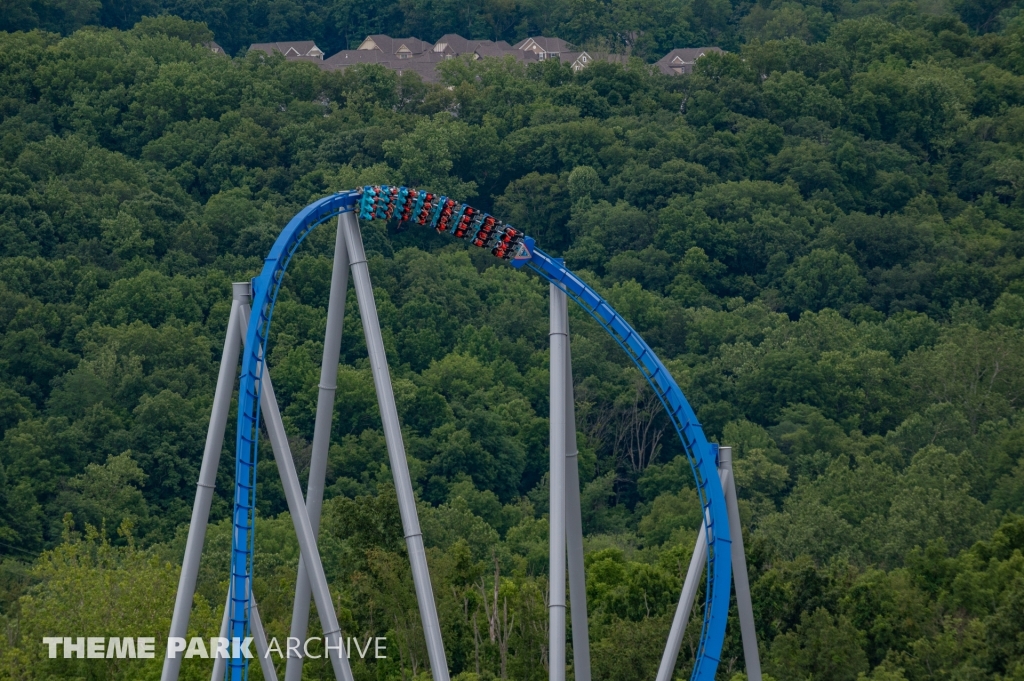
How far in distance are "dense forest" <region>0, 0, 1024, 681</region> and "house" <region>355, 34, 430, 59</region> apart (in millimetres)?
15917

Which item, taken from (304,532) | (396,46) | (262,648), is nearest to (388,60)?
(396,46)

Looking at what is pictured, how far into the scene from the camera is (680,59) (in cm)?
13525

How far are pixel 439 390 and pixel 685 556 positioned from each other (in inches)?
1300

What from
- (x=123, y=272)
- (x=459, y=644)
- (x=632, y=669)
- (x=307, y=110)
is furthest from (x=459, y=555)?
(x=307, y=110)

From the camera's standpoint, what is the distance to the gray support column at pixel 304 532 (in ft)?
100

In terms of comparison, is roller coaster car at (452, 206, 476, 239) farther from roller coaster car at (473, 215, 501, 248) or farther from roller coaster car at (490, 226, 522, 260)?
roller coaster car at (490, 226, 522, 260)

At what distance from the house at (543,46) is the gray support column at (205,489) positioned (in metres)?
107

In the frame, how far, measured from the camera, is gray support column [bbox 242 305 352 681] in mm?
30500

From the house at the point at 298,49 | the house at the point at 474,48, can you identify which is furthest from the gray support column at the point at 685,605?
the house at the point at 298,49

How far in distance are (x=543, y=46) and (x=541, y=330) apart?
53.3 meters

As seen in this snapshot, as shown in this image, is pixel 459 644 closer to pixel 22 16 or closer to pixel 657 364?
pixel 657 364

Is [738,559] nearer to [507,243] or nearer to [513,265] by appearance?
[513,265]

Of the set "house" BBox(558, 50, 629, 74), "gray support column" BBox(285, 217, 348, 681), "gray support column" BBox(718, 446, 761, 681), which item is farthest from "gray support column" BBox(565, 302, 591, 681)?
"house" BBox(558, 50, 629, 74)

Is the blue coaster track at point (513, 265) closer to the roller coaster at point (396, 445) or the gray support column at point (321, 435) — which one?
the roller coaster at point (396, 445)
